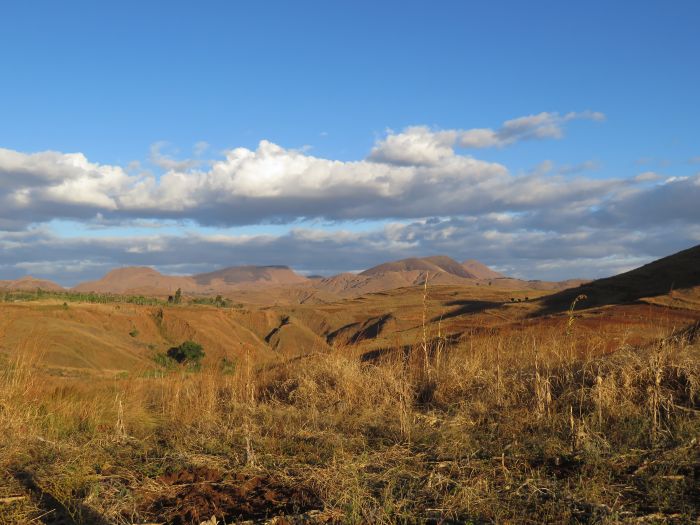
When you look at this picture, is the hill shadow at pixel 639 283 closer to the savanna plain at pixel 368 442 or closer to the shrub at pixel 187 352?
the shrub at pixel 187 352

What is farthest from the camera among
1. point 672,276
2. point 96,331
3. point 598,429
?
point 96,331

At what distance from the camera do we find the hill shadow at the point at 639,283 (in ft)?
96.4

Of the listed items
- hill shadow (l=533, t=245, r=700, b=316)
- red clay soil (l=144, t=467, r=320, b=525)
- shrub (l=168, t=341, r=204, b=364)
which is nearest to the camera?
red clay soil (l=144, t=467, r=320, b=525)

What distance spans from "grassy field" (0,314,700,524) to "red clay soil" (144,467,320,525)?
0.02 m

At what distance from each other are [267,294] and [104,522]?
440ft

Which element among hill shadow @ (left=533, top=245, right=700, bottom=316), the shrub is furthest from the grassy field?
the shrub

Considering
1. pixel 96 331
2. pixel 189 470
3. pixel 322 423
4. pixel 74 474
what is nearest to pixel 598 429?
pixel 322 423

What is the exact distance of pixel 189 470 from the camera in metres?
5.00

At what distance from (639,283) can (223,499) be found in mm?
32698

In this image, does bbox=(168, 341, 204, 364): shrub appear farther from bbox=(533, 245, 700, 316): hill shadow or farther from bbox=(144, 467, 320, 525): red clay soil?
bbox=(144, 467, 320, 525): red clay soil

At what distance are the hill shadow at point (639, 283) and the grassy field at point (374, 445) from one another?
22.2 meters

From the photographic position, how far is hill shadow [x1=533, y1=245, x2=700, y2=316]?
29.4m

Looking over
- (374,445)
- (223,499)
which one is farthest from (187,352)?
(223,499)

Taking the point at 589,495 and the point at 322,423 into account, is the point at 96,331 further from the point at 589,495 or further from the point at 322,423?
the point at 589,495
